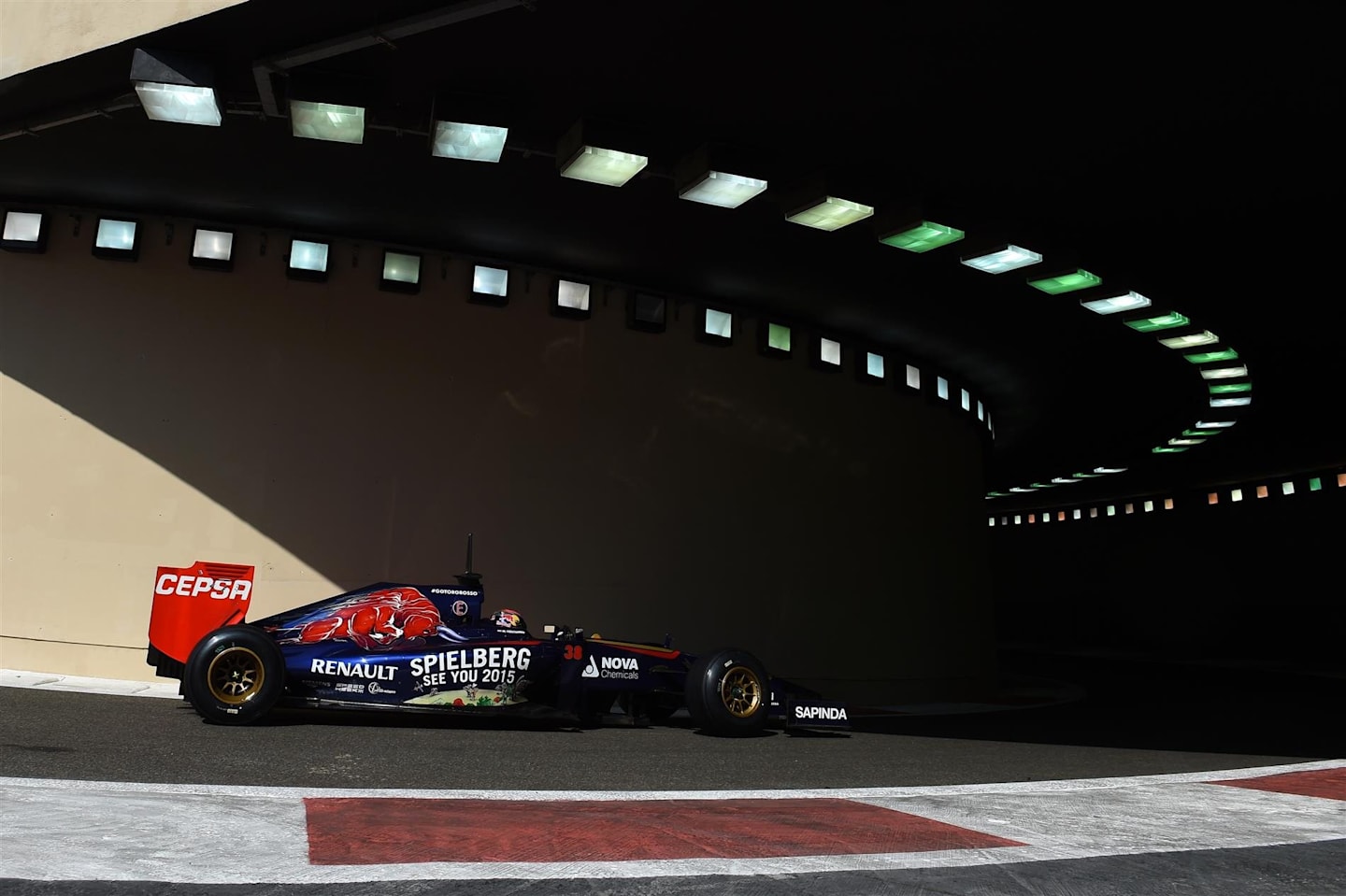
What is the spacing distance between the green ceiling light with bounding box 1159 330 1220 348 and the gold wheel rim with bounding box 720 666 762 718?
8.22 metres

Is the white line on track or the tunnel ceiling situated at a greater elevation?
the tunnel ceiling

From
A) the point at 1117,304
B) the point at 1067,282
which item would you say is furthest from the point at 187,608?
the point at 1117,304

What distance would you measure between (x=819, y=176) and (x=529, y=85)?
2684mm

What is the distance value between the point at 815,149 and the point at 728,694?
4729 millimetres

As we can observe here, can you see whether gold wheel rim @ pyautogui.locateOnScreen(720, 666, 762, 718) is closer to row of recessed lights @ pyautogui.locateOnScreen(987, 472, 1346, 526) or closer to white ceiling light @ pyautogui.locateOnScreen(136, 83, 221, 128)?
white ceiling light @ pyautogui.locateOnScreen(136, 83, 221, 128)

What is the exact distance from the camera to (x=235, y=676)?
6.48 m

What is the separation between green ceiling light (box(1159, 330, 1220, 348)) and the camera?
40.3 ft

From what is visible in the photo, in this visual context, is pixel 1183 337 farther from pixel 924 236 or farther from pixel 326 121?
pixel 326 121

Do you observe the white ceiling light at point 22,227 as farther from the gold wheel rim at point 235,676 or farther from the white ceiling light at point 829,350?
the white ceiling light at point 829,350

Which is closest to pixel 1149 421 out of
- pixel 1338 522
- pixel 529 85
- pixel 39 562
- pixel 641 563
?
pixel 1338 522

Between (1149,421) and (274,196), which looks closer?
(274,196)

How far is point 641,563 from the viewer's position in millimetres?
11078

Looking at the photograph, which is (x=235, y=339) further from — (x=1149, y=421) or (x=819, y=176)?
(x=1149, y=421)

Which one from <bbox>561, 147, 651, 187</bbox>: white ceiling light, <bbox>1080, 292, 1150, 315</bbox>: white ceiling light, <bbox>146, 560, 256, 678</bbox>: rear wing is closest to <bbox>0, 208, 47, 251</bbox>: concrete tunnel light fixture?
<bbox>146, 560, 256, 678</bbox>: rear wing
